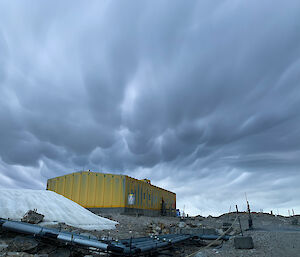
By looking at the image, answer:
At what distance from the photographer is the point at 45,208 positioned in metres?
16.3

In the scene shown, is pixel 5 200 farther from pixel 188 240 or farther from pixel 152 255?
pixel 188 240

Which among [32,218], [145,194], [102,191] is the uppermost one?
[145,194]

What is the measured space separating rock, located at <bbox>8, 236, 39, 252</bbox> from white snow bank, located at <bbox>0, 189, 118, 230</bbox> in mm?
4318

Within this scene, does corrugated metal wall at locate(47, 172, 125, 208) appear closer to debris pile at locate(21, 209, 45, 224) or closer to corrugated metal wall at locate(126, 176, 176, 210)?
corrugated metal wall at locate(126, 176, 176, 210)

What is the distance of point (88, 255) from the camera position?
34.9ft

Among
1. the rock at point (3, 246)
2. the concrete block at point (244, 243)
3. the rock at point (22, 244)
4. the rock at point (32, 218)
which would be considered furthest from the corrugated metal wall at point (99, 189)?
the rock at point (3, 246)

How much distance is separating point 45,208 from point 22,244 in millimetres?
7119

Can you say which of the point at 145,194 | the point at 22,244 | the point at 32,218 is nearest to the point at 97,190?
the point at 145,194

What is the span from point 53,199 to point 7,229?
883 cm

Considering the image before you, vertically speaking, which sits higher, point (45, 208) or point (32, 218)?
point (45, 208)

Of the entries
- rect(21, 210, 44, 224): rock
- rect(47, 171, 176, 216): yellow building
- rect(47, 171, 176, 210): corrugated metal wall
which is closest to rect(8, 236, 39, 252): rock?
rect(21, 210, 44, 224): rock

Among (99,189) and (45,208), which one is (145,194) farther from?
(45,208)

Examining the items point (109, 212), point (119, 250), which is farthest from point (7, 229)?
Result: point (109, 212)

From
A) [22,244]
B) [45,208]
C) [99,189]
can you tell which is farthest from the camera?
[99,189]
